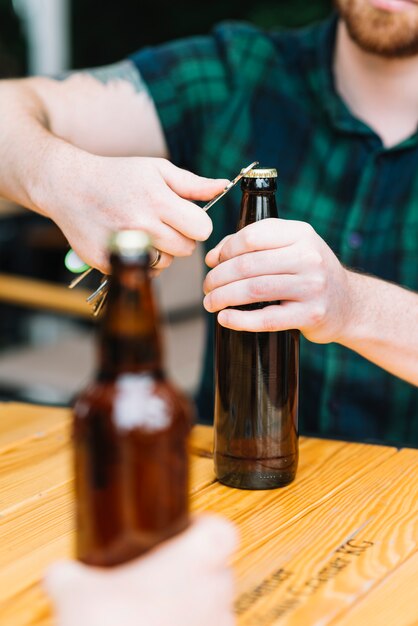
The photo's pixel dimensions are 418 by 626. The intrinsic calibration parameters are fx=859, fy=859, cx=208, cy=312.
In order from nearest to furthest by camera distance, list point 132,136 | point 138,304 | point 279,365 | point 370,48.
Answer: point 138,304
point 279,365
point 370,48
point 132,136

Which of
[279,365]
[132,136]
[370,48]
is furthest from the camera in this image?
[132,136]

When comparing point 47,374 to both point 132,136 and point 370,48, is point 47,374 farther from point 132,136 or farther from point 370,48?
point 370,48

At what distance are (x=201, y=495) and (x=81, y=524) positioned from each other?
37 cm

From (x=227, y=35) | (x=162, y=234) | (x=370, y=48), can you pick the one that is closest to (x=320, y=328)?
(x=162, y=234)

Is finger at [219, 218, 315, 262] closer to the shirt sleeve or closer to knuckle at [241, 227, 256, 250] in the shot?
knuckle at [241, 227, 256, 250]

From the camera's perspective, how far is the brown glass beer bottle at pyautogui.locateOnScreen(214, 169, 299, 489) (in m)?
0.93

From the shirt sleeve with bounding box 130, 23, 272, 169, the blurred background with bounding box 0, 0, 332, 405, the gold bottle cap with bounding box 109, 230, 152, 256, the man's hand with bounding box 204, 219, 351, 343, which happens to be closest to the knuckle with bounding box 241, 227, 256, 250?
the man's hand with bounding box 204, 219, 351, 343

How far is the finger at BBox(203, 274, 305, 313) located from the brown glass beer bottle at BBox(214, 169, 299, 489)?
4 cm

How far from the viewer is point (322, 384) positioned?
5.26 ft

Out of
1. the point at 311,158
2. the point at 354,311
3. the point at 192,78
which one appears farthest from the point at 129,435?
the point at 192,78

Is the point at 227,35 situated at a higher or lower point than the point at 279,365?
higher

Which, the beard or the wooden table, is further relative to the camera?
the beard

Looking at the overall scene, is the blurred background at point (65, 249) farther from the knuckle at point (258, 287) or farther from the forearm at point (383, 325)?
the knuckle at point (258, 287)

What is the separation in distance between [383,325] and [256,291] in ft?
0.97
